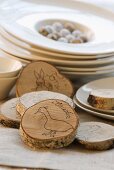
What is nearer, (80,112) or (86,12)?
(80,112)

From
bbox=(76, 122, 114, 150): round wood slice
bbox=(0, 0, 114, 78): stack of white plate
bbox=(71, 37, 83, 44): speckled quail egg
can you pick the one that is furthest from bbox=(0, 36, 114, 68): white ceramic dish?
bbox=(76, 122, 114, 150): round wood slice

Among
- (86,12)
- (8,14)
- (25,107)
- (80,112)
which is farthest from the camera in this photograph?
(86,12)

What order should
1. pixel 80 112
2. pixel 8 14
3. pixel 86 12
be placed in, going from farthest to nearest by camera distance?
pixel 86 12 → pixel 8 14 → pixel 80 112

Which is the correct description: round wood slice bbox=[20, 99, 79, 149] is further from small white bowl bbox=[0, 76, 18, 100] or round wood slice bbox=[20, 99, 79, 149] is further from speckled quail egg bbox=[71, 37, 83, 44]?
speckled quail egg bbox=[71, 37, 83, 44]

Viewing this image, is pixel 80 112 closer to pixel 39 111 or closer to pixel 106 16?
pixel 39 111

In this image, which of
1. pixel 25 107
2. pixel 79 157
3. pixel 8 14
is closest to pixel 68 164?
pixel 79 157

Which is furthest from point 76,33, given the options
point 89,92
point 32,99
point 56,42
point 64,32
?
point 32,99
